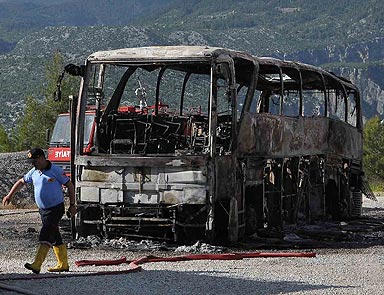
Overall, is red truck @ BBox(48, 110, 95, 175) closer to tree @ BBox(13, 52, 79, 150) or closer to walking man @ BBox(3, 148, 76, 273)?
walking man @ BBox(3, 148, 76, 273)

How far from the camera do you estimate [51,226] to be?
1484 centimetres

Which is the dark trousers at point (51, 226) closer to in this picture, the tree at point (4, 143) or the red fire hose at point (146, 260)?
the red fire hose at point (146, 260)

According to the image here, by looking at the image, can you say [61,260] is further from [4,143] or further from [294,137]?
[4,143]

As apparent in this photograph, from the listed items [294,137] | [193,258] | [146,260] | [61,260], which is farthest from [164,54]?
[61,260]

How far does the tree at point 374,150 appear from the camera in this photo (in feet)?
244

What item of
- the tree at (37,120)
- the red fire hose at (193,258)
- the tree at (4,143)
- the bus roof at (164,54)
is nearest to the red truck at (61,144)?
the bus roof at (164,54)

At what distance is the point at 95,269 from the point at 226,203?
4570mm

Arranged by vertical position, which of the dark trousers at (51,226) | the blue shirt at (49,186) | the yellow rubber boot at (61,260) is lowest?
Result: the yellow rubber boot at (61,260)

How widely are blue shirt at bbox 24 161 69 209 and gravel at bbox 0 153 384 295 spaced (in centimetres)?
98

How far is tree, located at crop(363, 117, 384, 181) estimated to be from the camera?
7431 cm

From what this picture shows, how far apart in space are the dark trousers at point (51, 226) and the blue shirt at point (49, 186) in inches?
3.0

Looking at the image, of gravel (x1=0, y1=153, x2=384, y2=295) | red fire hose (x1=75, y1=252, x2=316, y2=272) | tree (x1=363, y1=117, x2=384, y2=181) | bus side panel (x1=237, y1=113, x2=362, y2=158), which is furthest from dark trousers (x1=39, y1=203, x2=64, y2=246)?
tree (x1=363, y1=117, x2=384, y2=181)

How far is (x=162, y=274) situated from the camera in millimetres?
14703

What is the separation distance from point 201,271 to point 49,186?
240 centimetres
